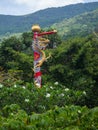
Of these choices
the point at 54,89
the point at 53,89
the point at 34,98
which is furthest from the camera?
the point at 54,89

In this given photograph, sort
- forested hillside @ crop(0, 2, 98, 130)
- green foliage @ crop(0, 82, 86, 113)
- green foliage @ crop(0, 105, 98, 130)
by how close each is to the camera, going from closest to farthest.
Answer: green foliage @ crop(0, 105, 98, 130), forested hillside @ crop(0, 2, 98, 130), green foliage @ crop(0, 82, 86, 113)

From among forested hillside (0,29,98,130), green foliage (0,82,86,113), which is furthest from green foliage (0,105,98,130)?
green foliage (0,82,86,113)

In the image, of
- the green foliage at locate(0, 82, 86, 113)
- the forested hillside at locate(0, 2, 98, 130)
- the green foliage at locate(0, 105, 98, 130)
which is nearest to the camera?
the green foliage at locate(0, 105, 98, 130)

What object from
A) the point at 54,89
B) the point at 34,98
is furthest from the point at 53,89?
the point at 34,98

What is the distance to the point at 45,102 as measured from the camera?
23531 mm

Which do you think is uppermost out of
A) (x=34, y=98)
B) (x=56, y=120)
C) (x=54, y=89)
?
(x=56, y=120)

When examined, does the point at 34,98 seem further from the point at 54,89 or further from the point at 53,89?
the point at 54,89

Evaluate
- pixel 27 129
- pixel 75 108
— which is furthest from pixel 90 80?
pixel 27 129

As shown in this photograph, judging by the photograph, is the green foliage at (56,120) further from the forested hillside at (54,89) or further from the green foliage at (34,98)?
the green foliage at (34,98)

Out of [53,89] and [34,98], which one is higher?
[34,98]

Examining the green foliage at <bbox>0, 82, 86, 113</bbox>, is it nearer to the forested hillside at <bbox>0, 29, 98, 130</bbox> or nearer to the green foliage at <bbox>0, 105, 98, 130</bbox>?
the forested hillside at <bbox>0, 29, 98, 130</bbox>

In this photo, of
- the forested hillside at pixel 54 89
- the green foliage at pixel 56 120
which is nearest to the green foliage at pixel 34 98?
the forested hillside at pixel 54 89

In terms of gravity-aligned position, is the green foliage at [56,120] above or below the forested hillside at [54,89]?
above

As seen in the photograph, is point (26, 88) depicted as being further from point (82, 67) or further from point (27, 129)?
point (27, 129)
